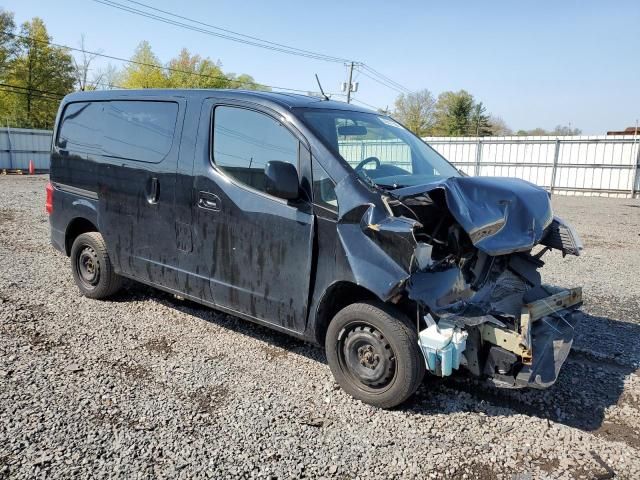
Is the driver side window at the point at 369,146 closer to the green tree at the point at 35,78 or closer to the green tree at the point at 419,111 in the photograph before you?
the green tree at the point at 35,78

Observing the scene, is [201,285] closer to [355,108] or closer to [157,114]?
[157,114]

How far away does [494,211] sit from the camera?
3.31 meters

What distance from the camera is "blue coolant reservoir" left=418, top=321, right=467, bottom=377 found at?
2.97m

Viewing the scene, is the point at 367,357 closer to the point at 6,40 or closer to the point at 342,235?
the point at 342,235

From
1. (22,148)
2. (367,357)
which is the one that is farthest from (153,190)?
(22,148)

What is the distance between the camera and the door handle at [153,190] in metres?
4.32

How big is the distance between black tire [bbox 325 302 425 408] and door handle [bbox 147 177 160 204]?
2.01 metres

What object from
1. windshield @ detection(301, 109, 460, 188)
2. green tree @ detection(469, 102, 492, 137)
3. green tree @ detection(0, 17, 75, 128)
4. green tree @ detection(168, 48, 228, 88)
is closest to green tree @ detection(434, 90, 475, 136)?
green tree @ detection(469, 102, 492, 137)

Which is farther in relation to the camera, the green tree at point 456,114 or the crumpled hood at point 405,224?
the green tree at point 456,114

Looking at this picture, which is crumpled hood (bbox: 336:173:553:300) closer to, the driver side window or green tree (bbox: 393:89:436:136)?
the driver side window

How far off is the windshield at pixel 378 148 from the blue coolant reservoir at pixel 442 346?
1.09 m

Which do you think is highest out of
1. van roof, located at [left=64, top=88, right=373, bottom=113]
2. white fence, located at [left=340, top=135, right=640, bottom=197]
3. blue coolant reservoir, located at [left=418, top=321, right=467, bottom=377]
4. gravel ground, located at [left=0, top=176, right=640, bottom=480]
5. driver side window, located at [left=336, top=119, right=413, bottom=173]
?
white fence, located at [left=340, top=135, right=640, bottom=197]

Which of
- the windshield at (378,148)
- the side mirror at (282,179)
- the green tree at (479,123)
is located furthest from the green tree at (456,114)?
the side mirror at (282,179)

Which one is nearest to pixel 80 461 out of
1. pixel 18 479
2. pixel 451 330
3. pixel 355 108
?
pixel 18 479
